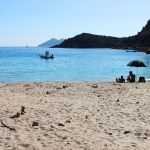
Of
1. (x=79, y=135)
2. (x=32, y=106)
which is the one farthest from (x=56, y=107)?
(x=79, y=135)

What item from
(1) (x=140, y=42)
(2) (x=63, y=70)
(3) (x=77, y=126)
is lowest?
(3) (x=77, y=126)

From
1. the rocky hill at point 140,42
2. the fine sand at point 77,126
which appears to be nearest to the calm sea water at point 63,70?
the fine sand at point 77,126

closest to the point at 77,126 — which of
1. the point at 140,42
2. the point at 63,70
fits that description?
the point at 63,70

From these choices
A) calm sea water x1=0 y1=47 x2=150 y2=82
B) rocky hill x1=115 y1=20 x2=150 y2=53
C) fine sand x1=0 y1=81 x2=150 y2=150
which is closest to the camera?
fine sand x1=0 y1=81 x2=150 y2=150

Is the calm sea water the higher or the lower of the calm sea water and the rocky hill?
the lower

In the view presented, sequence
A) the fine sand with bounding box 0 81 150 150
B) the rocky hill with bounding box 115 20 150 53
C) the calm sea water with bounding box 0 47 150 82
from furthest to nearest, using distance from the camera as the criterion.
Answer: the rocky hill with bounding box 115 20 150 53 < the calm sea water with bounding box 0 47 150 82 < the fine sand with bounding box 0 81 150 150

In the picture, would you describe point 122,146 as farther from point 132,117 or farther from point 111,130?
point 132,117

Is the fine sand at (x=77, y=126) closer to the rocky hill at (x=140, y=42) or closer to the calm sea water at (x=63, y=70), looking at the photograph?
the calm sea water at (x=63, y=70)

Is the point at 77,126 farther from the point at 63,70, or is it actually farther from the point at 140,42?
the point at 140,42

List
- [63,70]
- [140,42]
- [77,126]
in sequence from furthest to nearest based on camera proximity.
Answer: [140,42], [63,70], [77,126]

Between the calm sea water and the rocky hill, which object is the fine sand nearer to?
the calm sea water

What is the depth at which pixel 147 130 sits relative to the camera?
18.8ft

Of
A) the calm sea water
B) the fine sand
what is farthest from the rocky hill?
the fine sand

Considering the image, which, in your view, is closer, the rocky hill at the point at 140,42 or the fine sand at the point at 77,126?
the fine sand at the point at 77,126
